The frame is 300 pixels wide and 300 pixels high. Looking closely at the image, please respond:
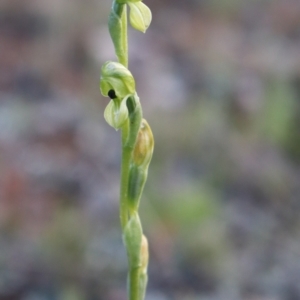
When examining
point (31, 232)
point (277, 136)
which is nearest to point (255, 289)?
point (31, 232)

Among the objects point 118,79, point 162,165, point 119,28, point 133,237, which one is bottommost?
point 133,237

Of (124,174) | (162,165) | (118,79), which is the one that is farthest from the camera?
(162,165)

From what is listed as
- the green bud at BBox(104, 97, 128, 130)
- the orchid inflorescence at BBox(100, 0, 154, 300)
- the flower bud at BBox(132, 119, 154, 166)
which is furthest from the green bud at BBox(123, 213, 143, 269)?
the green bud at BBox(104, 97, 128, 130)

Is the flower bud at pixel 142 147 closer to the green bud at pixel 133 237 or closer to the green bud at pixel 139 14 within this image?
the green bud at pixel 133 237

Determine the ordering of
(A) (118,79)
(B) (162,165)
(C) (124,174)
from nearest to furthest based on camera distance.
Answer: (A) (118,79)
(C) (124,174)
(B) (162,165)

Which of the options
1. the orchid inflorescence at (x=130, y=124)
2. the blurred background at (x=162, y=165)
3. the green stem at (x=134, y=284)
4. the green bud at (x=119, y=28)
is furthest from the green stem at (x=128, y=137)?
the blurred background at (x=162, y=165)

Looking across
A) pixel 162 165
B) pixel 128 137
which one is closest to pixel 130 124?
pixel 128 137

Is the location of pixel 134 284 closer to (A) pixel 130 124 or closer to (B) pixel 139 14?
(A) pixel 130 124
